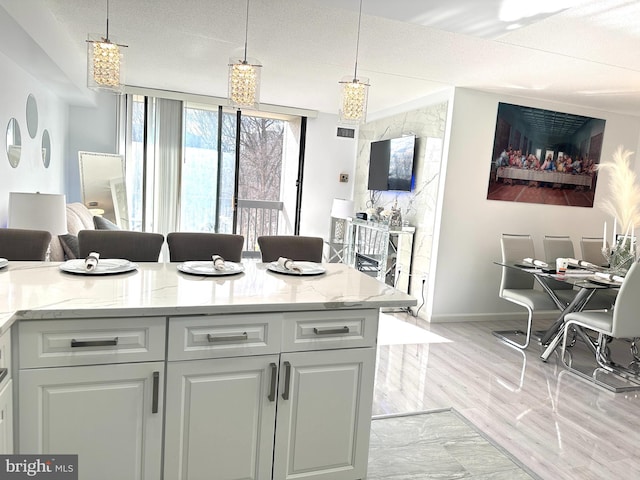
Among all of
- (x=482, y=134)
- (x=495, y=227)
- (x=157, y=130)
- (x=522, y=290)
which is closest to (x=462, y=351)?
(x=522, y=290)

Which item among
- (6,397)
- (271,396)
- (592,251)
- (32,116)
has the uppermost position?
(32,116)

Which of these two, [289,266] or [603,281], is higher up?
[289,266]

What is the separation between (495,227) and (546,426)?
2588mm

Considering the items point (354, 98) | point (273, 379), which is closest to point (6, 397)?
point (273, 379)

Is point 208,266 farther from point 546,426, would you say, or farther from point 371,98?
point 371,98

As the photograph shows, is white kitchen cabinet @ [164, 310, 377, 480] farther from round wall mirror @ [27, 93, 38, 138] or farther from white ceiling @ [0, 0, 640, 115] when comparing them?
round wall mirror @ [27, 93, 38, 138]

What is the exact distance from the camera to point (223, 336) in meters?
1.64

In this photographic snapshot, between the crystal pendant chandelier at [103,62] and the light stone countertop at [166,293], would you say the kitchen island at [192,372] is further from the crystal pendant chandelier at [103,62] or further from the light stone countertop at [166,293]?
the crystal pendant chandelier at [103,62]

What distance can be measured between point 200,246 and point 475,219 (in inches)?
127

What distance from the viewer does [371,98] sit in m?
5.36

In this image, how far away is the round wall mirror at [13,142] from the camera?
346 cm

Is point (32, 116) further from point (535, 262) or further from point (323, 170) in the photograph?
point (535, 262)

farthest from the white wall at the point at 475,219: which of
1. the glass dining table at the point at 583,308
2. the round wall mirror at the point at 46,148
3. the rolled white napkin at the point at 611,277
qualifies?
the round wall mirror at the point at 46,148

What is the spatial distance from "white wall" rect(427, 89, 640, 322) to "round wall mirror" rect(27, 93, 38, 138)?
3.94m
